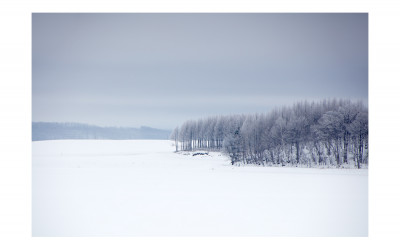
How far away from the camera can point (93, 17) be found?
25.9ft

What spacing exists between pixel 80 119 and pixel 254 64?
20.8 ft

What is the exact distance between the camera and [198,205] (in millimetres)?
7281

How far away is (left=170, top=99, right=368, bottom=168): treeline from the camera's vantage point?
1001cm

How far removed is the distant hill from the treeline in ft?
4.33

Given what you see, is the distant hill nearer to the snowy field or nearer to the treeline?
the snowy field

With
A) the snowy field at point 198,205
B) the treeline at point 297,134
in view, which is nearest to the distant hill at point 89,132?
the snowy field at point 198,205

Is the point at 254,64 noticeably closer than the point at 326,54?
No

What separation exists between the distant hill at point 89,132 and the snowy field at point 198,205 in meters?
0.99

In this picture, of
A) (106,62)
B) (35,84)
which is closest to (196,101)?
(106,62)

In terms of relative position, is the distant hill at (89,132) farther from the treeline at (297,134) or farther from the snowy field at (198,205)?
the treeline at (297,134)

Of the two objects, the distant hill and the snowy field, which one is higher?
the distant hill

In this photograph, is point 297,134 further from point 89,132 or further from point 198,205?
point 89,132

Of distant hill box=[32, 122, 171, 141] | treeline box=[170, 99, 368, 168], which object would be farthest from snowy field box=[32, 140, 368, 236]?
treeline box=[170, 99, 368, 168]
